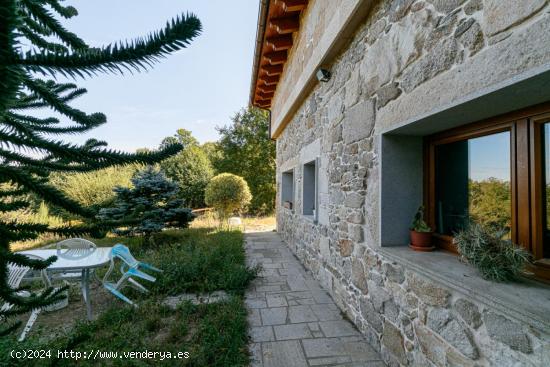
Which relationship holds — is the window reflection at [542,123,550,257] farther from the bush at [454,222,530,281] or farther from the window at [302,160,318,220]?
the window at [302,160,318,220]

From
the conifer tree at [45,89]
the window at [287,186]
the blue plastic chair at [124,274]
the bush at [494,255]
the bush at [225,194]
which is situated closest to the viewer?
the conifer tree at [45,89]

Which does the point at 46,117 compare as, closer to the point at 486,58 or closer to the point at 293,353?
the point at 486,58

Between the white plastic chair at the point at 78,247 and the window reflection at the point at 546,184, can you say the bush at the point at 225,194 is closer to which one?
the white plastic chair at the point at 78,247

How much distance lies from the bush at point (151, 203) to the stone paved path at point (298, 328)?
160 inches

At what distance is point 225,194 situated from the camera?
1138 cm

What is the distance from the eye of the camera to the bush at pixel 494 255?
159 centimetres

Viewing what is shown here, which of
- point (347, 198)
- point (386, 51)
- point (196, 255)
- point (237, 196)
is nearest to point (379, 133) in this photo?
point (386, 51)

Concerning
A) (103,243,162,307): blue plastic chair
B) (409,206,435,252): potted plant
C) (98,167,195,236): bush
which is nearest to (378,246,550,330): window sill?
(409,206,435,252): potted plant

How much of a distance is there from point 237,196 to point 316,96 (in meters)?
7.42

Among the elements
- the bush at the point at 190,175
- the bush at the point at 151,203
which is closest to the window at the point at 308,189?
the bush at the point at 151,203

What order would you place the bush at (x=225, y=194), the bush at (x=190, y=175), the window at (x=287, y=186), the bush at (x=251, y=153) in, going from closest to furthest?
the window at (x=287, y=186) → the bush at (x=225, y=194) → the bush at (x=190, y=175) → the bush at (x=251, y=153)

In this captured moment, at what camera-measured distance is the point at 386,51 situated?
248cm

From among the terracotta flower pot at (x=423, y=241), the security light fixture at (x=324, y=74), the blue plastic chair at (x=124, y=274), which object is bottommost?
the blue plastic chair at (x=124, y=274)

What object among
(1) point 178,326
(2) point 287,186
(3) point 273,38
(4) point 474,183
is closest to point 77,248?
(1) point 178,326
